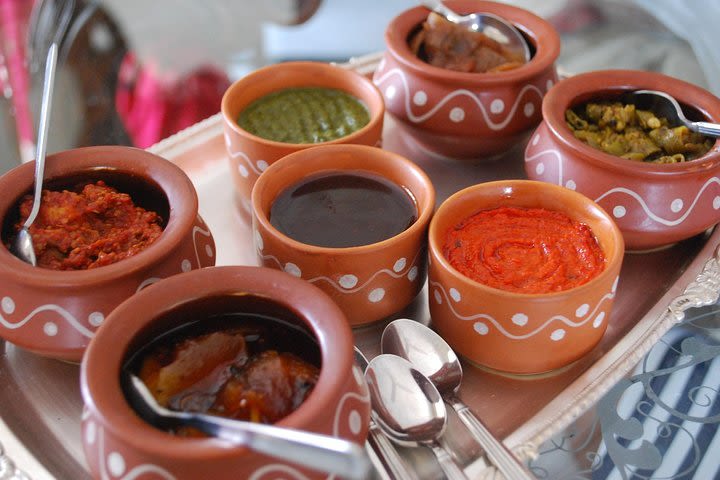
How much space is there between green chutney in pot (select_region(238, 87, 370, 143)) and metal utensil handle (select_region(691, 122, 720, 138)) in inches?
21.1

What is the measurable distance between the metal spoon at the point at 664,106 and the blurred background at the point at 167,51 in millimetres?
472

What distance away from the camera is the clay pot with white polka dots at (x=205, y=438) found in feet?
2.39

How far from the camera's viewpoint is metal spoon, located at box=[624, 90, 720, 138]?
1208 millimetres

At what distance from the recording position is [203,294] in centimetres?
89

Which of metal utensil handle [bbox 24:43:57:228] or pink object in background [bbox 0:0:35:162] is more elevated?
metal utensil handle [bbox 24:43:57:228]

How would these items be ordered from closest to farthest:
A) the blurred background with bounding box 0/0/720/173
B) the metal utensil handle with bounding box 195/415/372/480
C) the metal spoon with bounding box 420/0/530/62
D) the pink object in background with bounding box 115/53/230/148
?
the metal utensil handle with bounding box 195/415/372/480 → the metal spoon with bounding box 420/0/530/62 → the blurred background with bounding box 0/0/720/173 → the pink object in background with bounding box 115/53/230/148

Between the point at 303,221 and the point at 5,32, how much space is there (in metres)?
1.44

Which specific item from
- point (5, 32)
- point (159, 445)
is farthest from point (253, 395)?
point (5, 32)

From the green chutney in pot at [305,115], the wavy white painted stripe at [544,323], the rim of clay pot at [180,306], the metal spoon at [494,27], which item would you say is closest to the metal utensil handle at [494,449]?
the wavy white painted stripe at [544,323]

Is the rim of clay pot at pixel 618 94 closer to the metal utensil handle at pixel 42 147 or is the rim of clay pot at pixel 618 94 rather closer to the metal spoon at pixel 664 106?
the metal spoon at pixel 664 106

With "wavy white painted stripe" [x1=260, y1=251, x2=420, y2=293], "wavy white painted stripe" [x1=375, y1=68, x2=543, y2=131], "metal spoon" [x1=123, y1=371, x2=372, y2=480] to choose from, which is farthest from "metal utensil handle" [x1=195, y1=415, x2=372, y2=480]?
"wavy white painted stripe" [x1=375, y1=68, x2=543, y2=131]

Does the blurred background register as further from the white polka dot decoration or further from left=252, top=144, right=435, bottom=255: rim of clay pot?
the white polka dot decoration

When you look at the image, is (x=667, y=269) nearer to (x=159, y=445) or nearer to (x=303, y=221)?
(x=303, y=221)

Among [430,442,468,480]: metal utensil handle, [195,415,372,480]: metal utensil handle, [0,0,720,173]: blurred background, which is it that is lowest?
[0,0,720,173]: blurred background
